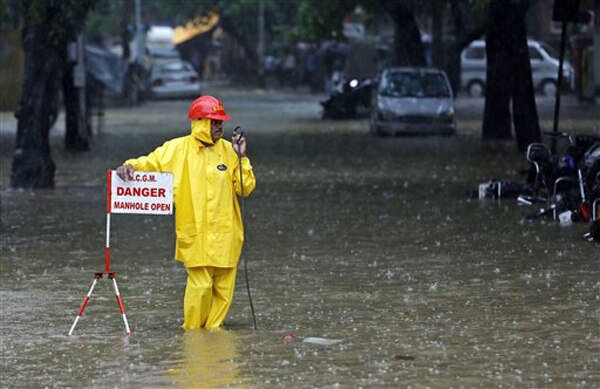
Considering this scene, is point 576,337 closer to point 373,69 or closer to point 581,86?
point 581,86

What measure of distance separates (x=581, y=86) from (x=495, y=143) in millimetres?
19959

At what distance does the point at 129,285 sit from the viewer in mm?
14062

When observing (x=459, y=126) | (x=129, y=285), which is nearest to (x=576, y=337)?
(x=129, y=285)

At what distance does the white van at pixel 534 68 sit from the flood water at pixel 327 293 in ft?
114

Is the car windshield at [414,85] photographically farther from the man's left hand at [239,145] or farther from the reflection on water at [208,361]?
the reflection on water at [208,361]

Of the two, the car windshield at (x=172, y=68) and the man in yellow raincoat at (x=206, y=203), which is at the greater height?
the man in yellow raincoat at (x=206, y=203)

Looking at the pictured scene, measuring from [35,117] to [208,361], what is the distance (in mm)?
13696

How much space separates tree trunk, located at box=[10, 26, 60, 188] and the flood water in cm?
39

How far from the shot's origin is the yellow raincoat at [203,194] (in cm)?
1124

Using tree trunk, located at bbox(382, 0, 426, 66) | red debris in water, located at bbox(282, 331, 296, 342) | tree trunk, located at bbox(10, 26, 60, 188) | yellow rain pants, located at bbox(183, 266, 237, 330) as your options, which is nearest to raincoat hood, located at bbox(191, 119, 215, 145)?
yellow rain pants, located at bbox(183, 266, 237, 330)

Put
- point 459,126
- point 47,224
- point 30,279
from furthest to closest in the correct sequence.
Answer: point 459,126, point 47,224, point 30,279

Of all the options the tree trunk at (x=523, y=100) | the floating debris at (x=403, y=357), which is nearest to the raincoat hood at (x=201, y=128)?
the floating debris at (x=403, y=357)

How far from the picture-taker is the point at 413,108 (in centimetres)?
3716

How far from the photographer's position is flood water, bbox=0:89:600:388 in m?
9.97
